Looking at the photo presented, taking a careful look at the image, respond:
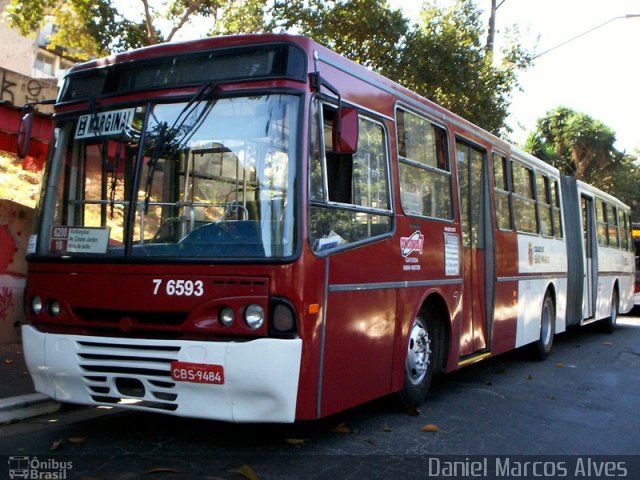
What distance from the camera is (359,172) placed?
5.59 meters

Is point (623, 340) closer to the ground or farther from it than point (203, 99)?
closer to the ground

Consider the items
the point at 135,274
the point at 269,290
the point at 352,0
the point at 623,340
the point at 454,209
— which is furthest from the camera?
the point at 352,0

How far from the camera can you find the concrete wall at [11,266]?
9.12 meters

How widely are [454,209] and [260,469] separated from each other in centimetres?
371

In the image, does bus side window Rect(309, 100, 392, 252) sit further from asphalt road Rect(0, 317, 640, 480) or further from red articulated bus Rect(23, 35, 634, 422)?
asphalt road Rect(0, 317, 640, 480)

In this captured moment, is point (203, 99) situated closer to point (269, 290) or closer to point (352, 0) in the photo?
point (269, 290)

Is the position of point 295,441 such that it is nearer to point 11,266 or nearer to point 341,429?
point 341,429

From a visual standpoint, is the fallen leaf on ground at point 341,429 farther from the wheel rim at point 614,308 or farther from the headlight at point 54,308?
the wheel rim at point 614,308

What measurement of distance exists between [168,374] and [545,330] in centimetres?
727

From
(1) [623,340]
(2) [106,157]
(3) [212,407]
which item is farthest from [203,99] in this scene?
(1) [623,340]

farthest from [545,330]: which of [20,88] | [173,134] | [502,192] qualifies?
[20,88]

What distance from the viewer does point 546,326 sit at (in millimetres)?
10641

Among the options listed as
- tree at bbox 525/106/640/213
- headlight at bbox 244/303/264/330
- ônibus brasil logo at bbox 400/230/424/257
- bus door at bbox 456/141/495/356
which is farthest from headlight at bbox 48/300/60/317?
tree at bbox 525/106/640/213

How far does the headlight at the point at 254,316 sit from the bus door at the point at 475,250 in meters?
3.36
